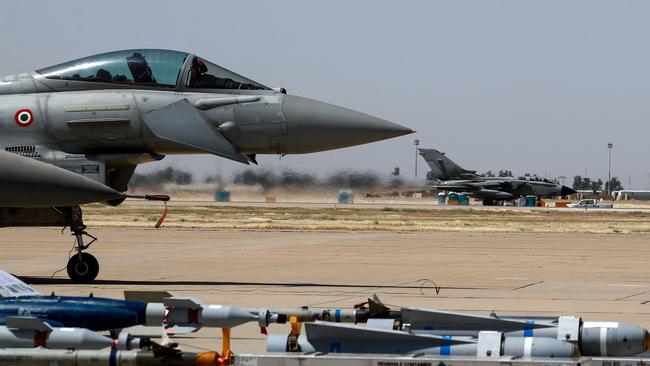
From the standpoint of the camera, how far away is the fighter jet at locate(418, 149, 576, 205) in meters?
88.6

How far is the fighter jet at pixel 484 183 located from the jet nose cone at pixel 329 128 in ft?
235

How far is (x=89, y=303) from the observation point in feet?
31.0

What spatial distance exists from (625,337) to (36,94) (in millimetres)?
11113

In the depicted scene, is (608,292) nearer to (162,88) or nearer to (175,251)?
(162,88)

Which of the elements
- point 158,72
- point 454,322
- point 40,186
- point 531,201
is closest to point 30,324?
point 454,322

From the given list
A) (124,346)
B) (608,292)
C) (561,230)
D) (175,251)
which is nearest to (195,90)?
(608,292)

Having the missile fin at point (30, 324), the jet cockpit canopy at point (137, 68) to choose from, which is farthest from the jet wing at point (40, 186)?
the missile fin at point (30, 324)

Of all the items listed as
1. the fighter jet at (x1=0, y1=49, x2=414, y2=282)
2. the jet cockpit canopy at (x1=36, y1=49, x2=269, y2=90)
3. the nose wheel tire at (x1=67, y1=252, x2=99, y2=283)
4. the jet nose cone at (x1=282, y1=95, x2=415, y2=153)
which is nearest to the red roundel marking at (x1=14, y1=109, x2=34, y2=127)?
the fighter jet at (x1=0, y1=49, x2=414, y2=282)

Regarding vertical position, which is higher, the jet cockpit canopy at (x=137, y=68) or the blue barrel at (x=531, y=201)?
the jet cockpit canopy at (x=137, y=68)

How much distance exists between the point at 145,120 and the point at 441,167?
76.4 m

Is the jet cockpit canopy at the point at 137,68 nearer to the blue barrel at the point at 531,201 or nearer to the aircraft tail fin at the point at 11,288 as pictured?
the aircraft tail fin at the point at 11,288

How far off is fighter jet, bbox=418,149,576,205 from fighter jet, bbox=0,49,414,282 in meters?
71.7

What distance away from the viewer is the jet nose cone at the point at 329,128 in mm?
15750

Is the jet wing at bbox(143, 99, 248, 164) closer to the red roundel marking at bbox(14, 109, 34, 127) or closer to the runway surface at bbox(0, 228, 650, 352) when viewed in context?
the red roundel marking at bbox(14, 109, 34, 127)
